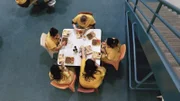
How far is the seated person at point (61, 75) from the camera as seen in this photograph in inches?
125

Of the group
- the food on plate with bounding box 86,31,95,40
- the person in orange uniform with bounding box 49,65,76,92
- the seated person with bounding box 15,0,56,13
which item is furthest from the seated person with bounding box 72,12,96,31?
the seated person with bounding box 15,0,56,13

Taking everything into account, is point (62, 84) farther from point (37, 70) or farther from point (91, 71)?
point (37, 70)

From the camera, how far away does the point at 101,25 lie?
4.80 meters

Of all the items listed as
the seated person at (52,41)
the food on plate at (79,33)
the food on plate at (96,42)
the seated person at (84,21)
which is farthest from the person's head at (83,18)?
the seated person at (52,41)

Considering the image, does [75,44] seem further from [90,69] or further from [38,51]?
[38,51]

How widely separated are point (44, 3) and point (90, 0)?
1.34 m

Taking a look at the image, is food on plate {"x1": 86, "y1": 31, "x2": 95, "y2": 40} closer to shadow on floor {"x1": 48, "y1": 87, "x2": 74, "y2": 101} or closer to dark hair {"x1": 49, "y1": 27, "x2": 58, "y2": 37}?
dark hair {"x1": 49, "y1": 27, "x2": 58, "y2": 37}

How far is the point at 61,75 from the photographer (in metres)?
3.27

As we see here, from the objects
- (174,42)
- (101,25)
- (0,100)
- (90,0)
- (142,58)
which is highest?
(174,42)

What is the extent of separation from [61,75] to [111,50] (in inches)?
42.4

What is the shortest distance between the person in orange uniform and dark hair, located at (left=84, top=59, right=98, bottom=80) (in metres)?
0.33

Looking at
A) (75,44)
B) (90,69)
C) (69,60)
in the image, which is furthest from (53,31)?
(90,69)

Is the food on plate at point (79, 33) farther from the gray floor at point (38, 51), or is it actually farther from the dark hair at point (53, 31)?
the gray floor at point (38, 51)

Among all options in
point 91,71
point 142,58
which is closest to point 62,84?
point 91,71
